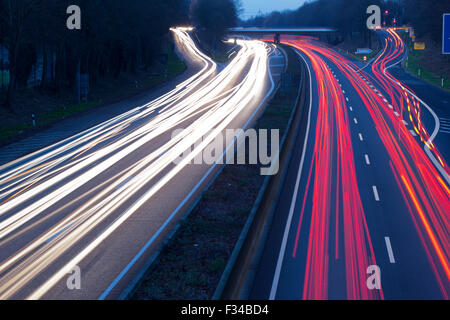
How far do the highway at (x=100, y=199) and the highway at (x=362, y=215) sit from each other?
11.2 feet

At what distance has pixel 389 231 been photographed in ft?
50.3

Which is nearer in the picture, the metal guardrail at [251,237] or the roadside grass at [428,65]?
the metal guardrail at [251,237]

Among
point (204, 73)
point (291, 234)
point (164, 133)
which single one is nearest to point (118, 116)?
point (164, 133)

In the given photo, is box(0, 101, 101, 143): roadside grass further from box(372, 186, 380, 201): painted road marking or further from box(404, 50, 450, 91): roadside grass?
box(404, 50, 450, 91): roadside grass

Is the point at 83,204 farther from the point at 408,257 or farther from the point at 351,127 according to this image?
the point at 351,127

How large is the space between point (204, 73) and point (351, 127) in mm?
37181

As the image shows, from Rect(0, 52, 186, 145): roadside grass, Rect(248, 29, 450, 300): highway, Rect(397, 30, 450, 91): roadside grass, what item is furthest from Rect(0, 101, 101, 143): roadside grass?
Rect(397, 30, 450, 91): roadside grass

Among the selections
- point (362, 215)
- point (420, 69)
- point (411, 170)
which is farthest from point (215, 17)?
point (362, 215)

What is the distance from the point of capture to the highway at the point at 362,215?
39.6 feet

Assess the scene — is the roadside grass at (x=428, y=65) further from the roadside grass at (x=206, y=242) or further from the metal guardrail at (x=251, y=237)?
the roadside grass at (x=206, y=242)

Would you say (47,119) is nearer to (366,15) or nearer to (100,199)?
(100,199)

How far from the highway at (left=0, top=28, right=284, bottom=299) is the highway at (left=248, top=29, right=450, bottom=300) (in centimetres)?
341

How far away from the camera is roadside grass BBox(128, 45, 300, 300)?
37.5 ft

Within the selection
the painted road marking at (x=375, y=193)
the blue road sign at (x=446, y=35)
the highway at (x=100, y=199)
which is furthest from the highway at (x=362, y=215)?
the blue road sign at (x=446, y=35)
